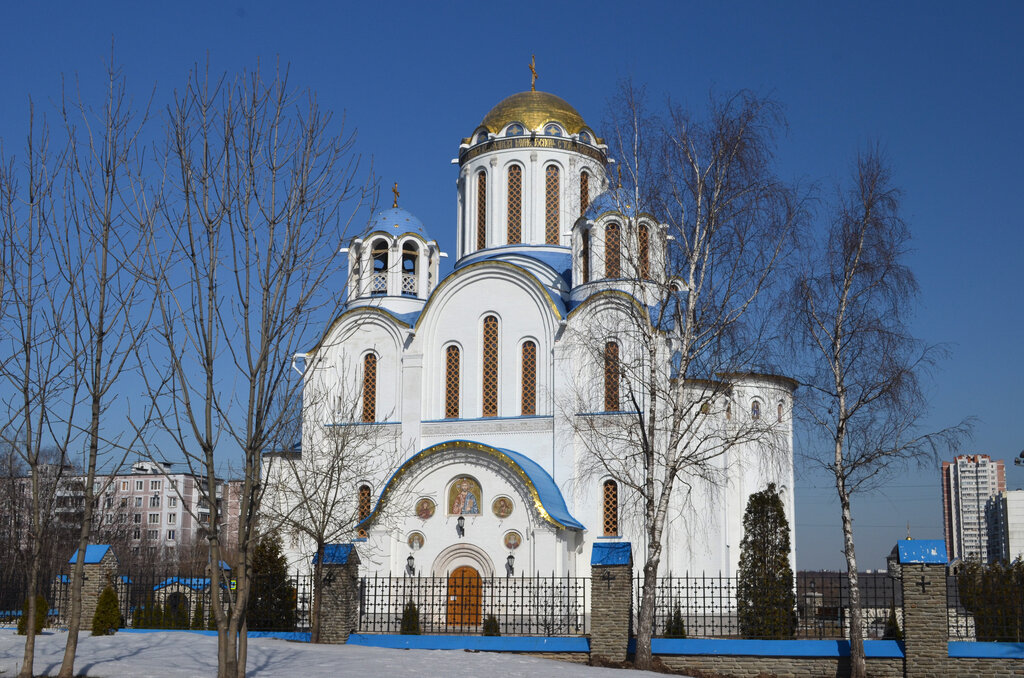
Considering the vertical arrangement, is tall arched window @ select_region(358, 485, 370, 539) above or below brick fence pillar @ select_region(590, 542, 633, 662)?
above

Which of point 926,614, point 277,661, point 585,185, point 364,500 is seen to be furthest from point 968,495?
point 277,661

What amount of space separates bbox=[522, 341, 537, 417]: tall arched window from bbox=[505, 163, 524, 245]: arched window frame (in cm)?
351

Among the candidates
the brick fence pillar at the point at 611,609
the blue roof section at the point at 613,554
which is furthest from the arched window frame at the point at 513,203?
the brick fence pillar at the point at 611,609

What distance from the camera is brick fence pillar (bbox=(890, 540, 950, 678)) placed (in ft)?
41.2

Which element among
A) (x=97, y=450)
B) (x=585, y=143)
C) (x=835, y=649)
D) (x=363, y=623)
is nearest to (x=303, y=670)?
(x=97, y=450)

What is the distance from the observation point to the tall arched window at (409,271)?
2577cm

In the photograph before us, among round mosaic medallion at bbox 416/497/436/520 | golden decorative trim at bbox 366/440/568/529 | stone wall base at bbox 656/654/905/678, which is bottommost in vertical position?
stone wall base at bbox 656/654/905/678

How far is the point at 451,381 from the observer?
23609mm

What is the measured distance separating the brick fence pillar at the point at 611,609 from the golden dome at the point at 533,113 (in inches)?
576

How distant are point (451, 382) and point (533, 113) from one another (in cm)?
743

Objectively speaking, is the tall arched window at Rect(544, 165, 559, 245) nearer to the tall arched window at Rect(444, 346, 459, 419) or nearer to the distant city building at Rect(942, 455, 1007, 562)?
the tall arched window at Rect(444, 346, 459, 419)

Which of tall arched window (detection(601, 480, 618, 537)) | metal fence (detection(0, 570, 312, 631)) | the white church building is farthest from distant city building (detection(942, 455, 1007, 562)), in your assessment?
metal fence (detection(0, 570, 312, 631))

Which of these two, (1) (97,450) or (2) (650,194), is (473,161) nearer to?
(2) (650,194)

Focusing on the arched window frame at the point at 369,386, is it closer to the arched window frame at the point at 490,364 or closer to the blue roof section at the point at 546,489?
the arched window frame at the point at 490,364
